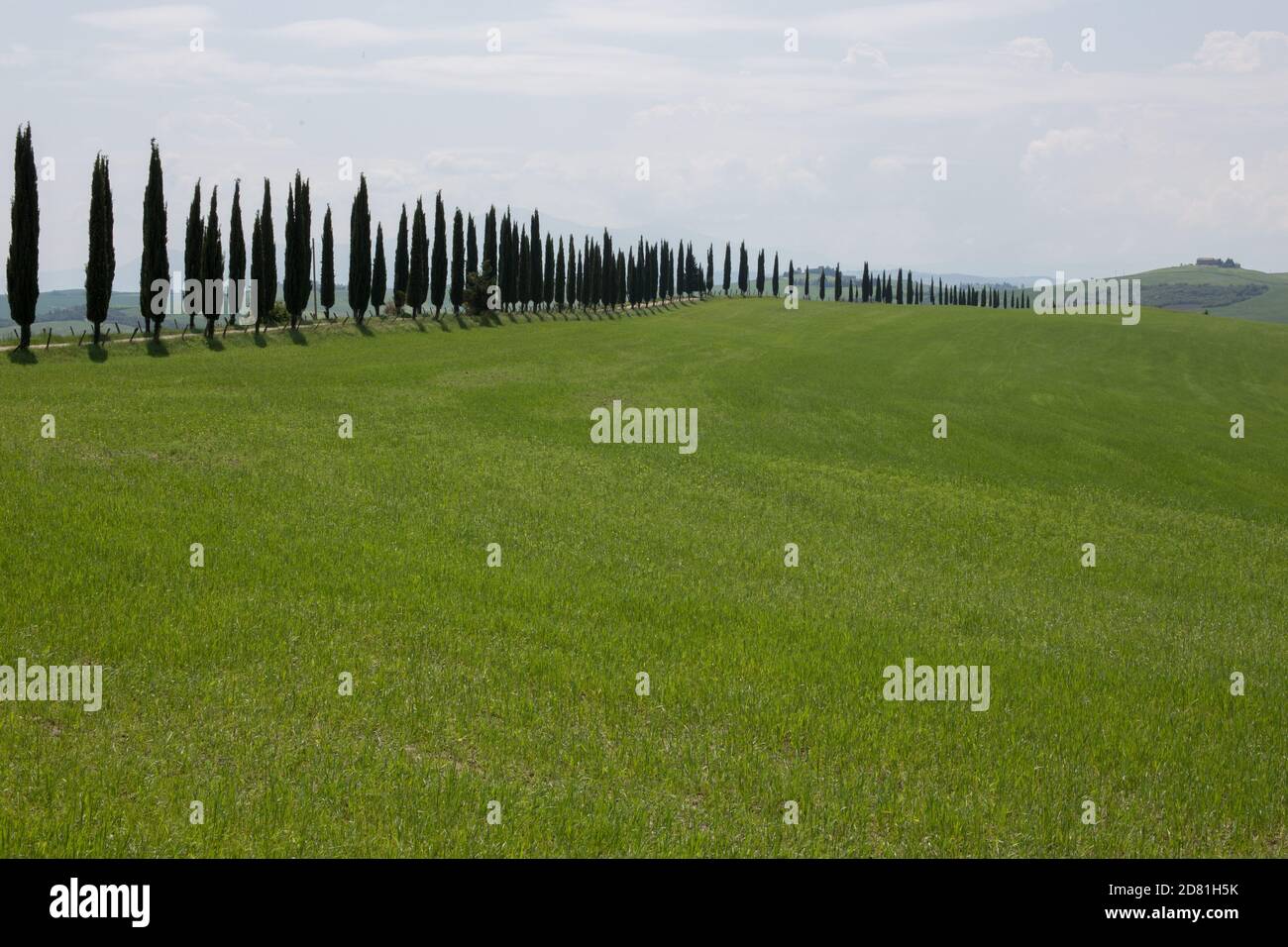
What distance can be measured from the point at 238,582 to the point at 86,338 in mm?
44708

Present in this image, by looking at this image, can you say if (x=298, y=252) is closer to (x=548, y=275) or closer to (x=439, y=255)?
(x=439, y=255)

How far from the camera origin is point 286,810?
8531mm

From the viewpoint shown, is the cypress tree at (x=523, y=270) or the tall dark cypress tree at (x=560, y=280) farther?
the tall dark cypress tree at (x=560, y=280)

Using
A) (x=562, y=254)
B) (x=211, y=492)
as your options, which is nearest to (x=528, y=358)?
(x=211, y=492)

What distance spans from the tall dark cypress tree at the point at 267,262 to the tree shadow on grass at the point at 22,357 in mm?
20964

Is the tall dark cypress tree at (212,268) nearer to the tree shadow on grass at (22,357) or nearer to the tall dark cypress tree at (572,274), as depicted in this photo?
the tree shadow on grass at (22,357)

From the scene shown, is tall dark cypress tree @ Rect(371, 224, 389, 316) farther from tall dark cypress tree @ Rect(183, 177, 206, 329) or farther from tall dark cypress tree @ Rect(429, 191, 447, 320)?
tall dark cypress tree @ Rect(183, 177, 206, 329)

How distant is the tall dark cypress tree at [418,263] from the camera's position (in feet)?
276

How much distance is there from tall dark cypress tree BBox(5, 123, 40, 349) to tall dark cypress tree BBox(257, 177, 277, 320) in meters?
16.8

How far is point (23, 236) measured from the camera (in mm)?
50062

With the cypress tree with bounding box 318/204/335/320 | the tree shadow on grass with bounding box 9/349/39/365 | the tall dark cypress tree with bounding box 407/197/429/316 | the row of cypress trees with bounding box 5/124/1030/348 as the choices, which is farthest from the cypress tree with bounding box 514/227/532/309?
the tree shadow on grass with bounding box 9/349/39/365
